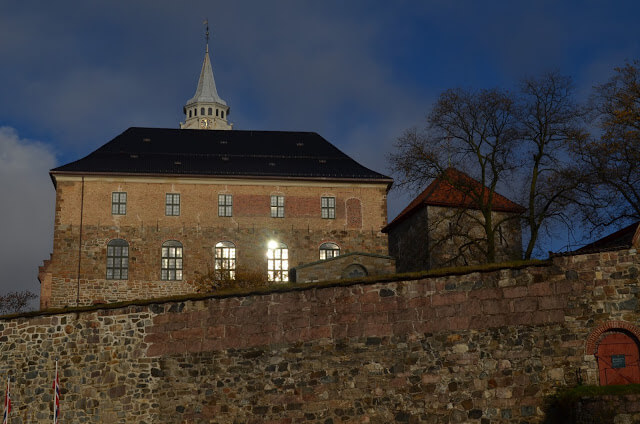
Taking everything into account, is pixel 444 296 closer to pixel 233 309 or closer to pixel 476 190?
pixel 233 309

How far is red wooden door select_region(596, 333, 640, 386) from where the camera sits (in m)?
18.2

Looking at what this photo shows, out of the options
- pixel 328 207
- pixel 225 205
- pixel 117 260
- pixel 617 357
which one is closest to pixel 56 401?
pixel 617 357

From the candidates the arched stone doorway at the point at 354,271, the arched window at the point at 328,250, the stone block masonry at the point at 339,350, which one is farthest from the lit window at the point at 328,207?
the stone block masonry at the point at 339,350

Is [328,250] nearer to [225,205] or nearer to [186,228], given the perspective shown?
[225,205]

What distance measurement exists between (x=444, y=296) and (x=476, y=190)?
16072mm

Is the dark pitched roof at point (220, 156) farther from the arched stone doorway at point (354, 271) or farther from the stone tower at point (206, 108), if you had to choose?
the stone tower at point (206, 108)

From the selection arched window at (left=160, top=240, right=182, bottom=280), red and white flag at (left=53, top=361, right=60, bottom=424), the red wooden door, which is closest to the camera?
the red wooden door

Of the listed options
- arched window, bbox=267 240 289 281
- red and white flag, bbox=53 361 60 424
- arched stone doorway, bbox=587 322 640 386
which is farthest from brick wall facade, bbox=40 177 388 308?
arched stone doorway, bbox=587 322 640 386

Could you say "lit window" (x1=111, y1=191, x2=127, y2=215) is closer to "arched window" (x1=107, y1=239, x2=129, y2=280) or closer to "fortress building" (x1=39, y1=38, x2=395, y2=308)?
"fortress building" (x1=39, y1=38, x2=395, y2=308)

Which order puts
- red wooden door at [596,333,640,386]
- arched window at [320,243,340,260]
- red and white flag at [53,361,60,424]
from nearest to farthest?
red wooden door at [596,333,640,386]
red and white flag at [53,361,60,424]
arched window at [320,243,340,260]

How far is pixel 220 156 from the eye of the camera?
144 ft

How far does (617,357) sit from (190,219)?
26362 mm

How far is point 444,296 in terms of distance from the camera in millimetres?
19578

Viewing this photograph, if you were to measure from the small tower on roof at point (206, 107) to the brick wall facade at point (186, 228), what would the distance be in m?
43.1
